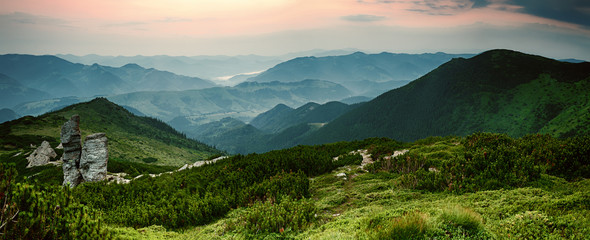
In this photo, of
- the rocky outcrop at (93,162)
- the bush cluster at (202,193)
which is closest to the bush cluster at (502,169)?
the bush cluster at (202,193)

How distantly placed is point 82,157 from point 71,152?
92.2 inches

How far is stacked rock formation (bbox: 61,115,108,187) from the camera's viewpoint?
25344 millimetres

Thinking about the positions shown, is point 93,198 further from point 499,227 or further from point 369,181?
point 499,227

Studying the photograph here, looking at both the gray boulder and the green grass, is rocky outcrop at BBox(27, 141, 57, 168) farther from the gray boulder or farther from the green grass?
the green grass

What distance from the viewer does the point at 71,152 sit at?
27031 mm

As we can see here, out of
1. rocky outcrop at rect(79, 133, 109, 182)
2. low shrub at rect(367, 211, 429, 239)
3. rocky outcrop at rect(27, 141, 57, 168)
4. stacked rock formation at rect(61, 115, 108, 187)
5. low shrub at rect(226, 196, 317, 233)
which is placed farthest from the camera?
rocky outcrop at rect(27, 141, 57, 168)

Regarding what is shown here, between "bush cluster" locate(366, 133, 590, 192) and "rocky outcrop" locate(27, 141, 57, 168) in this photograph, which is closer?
"bush cluster" locate(366, 133, 590, 192)

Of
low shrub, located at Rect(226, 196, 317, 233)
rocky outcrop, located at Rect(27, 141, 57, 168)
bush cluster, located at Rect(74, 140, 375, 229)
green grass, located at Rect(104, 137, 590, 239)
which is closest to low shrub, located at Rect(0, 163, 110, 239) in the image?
green grass, located at Rect(104, 137, 590, 239)

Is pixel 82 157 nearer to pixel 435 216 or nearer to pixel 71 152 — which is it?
pixel 71 152

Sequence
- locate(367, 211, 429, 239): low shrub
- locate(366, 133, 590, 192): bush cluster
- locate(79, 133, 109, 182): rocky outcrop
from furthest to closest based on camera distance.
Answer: locate(79, 133, 109, 182): rocky outcrop → locate(366, 133, 590, 192): bush cluster → locate(367, 211, 429, 239): low shrub

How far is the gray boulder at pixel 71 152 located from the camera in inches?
1017

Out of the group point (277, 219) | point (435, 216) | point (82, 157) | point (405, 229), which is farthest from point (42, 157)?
point (435, 216)

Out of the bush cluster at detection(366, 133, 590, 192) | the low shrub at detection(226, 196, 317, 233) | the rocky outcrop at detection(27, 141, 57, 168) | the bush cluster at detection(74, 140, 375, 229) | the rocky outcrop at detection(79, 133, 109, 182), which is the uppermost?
the bush cluster at detection(366, 133, 590, 192)

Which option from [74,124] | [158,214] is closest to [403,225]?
[158,214]
